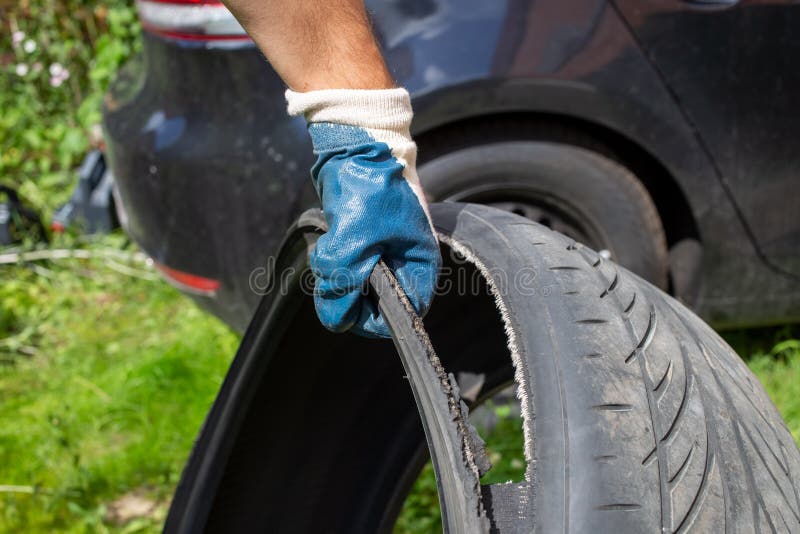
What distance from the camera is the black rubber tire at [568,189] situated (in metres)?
2.51

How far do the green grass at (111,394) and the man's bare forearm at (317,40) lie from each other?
5.38ft

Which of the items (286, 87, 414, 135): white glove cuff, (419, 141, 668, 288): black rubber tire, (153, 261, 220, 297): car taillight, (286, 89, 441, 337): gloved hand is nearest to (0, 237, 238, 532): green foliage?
(153, 261, 220, 297): car taillight

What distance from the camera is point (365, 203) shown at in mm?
1268

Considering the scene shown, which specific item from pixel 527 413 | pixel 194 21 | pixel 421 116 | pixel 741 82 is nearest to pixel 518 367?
pixel 527 413

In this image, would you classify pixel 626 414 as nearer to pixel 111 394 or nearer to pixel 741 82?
pixel 741 82

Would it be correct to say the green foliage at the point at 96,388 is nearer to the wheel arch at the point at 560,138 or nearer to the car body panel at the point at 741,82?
the wheel arch at the point at 560,138

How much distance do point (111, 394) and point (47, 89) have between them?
9.63 feet

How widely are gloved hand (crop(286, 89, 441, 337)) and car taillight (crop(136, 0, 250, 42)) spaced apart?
46.0 inches

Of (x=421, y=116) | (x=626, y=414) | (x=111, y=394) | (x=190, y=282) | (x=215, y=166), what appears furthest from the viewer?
(x=111, y=394)

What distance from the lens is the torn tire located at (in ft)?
3.40

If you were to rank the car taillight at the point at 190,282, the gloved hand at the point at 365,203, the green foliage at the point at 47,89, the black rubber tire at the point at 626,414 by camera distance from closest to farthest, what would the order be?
the black rubber tire at the point at 626,414 < the gloved hand at the point at 365,203 < the car taillight at the point at 190,282 < the green foliage at the point at 47,89

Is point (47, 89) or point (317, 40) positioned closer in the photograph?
point (317, 40)

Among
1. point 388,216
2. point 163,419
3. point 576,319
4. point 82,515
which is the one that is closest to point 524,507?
point 576,319

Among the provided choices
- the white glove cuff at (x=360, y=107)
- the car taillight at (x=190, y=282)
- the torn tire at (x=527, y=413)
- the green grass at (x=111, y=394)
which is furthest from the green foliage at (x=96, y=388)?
the white glove cuff at (x=360, y=107)
